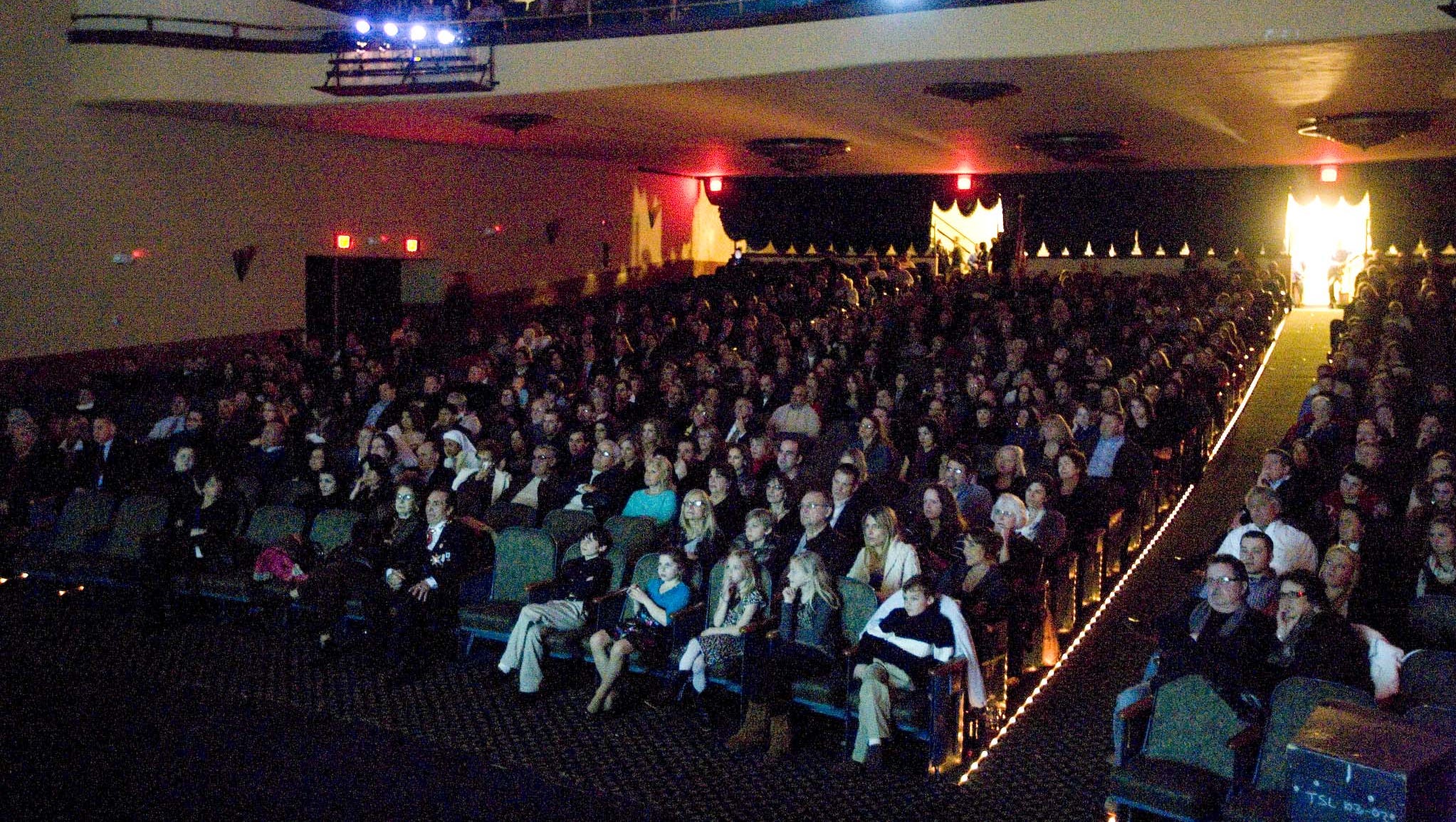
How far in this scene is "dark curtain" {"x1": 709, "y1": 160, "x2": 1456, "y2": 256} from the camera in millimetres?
16484

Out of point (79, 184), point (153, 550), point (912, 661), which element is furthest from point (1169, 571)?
point (79, 184)

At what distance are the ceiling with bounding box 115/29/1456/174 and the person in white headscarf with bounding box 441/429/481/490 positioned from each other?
3.31 m

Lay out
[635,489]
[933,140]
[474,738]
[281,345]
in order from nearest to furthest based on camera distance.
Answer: [474,738], [635,489], [281,345], [933,140]

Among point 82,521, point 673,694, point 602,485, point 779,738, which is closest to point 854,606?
point 779,738

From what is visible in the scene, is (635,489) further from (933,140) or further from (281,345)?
(933,140)

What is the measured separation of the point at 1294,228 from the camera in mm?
18734

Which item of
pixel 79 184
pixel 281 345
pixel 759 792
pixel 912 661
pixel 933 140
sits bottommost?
pixel 759 792

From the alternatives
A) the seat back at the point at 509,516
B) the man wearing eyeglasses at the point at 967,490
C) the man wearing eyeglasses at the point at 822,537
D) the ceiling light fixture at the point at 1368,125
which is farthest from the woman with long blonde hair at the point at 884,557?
the ceiling light fixture at the point at 1368,125

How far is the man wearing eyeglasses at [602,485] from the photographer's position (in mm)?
7418

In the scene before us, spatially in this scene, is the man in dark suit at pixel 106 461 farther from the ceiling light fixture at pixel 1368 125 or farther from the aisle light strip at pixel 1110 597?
the ceiling light fixture at pixel 1368 125

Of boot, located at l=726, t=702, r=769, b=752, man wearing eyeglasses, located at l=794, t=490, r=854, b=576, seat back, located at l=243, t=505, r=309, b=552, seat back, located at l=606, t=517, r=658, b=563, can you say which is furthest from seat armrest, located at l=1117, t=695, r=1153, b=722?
seat back, located at l=243, t=505, r=309, b=552

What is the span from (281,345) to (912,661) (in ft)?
31.1

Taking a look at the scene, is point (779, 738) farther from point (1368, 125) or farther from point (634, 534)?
point (1368, 125)

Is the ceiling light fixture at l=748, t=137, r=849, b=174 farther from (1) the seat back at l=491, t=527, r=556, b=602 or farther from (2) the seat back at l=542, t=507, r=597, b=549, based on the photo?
(1) the seat back at l=491, t=527, r=556, b=602
